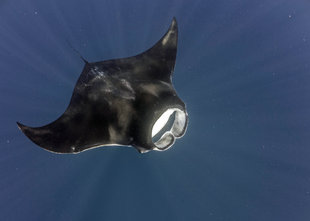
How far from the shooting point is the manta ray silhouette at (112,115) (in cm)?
369

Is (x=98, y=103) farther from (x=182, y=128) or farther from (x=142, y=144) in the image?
(x=182, y=128)

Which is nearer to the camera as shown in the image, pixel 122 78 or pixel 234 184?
pixel 122 78

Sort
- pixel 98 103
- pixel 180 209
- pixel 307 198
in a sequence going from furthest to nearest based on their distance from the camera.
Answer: pixel 307 198
pixel 180 209
pixel 98 103

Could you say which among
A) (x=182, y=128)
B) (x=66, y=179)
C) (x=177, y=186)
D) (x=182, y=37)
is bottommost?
(x=177, y=186)

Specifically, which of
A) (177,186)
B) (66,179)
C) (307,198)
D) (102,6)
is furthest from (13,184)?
(307,198)

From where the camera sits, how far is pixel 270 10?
8719mm

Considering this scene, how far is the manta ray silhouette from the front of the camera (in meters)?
3.69

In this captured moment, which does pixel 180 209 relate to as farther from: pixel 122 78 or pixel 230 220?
pixel 122 78

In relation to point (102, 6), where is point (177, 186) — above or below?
below

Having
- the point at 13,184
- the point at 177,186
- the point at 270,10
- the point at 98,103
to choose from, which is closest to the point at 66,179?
the point at 13,184

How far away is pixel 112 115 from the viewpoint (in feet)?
12.6

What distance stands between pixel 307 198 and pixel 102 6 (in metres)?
9.75

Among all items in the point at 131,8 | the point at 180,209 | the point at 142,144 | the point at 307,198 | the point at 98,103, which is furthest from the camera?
the point at 131,8

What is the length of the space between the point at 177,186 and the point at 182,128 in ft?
12.2
